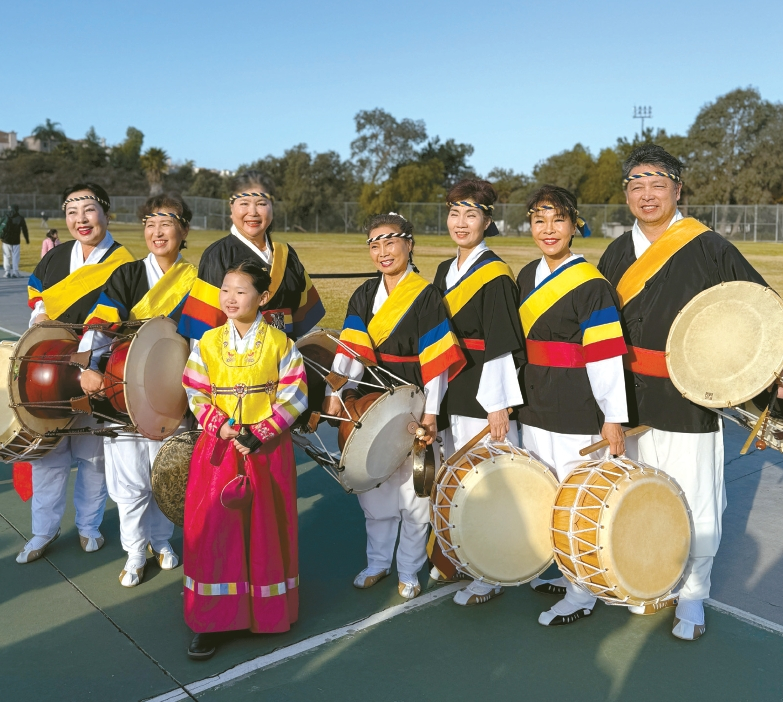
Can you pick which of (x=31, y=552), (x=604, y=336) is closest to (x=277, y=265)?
(x=604, y=336)

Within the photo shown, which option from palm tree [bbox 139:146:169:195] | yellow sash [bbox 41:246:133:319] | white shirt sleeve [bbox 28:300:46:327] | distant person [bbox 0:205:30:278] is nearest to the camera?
yellow sash [bbox 41:246:133:319]

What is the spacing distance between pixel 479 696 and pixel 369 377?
1565 millimetres

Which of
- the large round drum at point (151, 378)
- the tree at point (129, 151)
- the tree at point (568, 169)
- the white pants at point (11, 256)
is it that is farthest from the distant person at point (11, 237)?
the tree at point (129, 151)

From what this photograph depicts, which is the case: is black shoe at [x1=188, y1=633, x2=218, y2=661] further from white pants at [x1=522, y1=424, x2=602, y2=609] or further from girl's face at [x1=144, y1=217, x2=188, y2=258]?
girl's face at [x1=144, y1=217, x2=188, y2=258]

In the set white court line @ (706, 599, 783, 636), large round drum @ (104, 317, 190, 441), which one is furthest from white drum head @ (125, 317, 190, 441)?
white court line @ (706, 599, 783, 636)

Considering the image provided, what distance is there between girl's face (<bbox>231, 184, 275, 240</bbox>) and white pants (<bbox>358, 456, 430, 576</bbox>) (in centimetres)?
137

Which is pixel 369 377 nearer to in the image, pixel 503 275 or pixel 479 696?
pixel 503 275

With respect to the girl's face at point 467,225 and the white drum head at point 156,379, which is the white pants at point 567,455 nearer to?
the girl's face at point 467,225

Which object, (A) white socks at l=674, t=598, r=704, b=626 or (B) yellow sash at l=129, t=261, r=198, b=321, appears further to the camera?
(B) yellow sash at l=129, t=261, r=198, b=321

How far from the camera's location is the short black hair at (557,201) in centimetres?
342

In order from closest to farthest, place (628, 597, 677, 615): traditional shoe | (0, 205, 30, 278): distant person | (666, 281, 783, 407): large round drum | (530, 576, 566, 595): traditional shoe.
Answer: (666, 281, 783, 407): large round drum
(628, 597, 677, 615): traditional shoe
(530, 576, 566, 595): traditional shoe
(0, 205, 30, 278): distant person

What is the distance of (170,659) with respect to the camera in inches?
124

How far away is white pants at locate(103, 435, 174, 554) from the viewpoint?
390 centimetres

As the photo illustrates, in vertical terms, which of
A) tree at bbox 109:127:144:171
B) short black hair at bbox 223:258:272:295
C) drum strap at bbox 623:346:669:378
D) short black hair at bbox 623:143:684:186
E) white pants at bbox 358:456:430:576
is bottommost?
white pants at bbox 358:456:430:576
